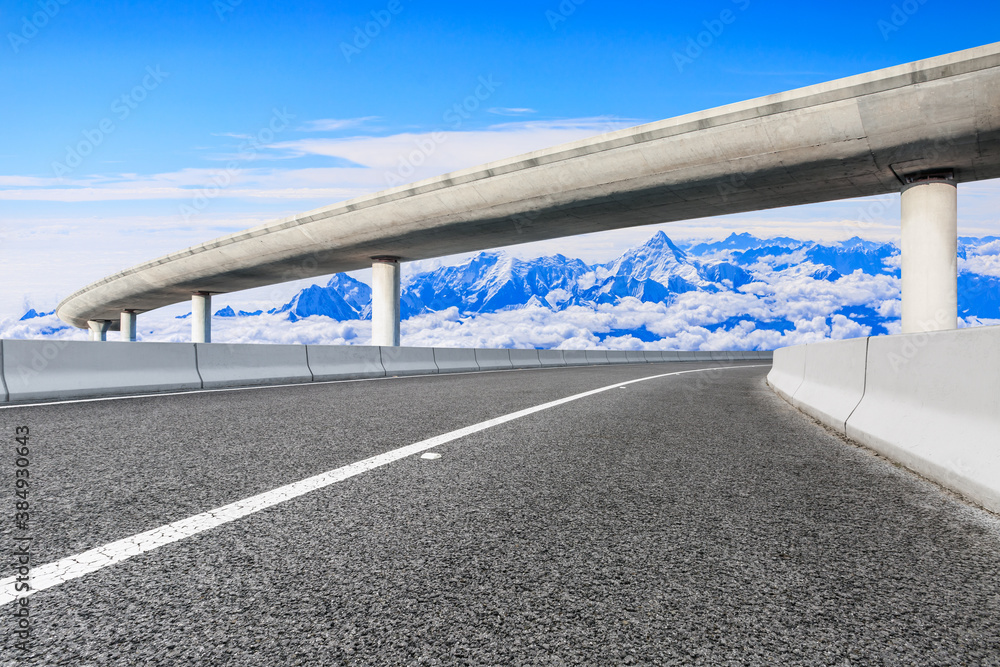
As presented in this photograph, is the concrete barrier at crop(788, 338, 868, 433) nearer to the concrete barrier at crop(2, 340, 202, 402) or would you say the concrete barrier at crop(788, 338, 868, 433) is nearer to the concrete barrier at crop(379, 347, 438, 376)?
the concrete barrier at crop(2, 340, 202, 402)

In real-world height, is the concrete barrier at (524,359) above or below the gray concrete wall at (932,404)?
below

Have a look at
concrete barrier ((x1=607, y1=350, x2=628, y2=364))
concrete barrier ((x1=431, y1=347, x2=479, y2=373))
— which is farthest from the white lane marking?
concrete barrier ((x1=607, y1=350, x2=628, y2=364))

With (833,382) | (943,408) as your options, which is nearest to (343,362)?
(833,382)

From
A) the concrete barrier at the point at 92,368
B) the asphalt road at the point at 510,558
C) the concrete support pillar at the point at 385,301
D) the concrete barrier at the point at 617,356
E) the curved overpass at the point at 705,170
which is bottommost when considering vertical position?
the concrete barrier at the point at 617,356

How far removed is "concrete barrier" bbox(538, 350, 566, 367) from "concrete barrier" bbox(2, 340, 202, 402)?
731 inches

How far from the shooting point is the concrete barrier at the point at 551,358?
30.0m

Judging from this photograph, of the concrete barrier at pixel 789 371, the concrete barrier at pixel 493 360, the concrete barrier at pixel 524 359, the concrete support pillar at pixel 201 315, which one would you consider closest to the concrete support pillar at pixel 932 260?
the concrete barrier at pixel 789 371

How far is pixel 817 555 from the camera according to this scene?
3008 millimetres

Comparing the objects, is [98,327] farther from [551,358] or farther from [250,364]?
[250,364]

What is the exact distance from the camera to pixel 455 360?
2339cm

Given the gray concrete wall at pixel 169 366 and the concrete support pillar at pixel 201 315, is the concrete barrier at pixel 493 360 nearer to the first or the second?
the gray concrete wall at pixel 169 366

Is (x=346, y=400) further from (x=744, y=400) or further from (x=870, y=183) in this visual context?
(x=870, y=183)

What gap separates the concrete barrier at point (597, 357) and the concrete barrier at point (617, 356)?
523 millimetres

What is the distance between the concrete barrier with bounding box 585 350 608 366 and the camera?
35.0 metres
